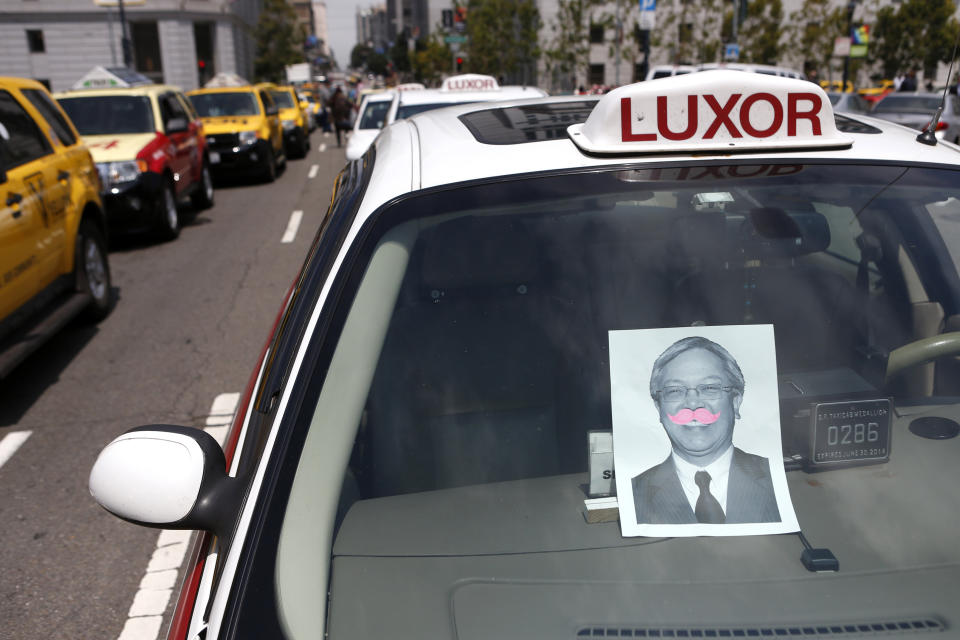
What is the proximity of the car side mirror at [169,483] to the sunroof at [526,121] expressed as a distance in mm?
957

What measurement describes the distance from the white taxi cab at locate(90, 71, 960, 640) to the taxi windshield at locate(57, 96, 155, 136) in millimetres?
10345

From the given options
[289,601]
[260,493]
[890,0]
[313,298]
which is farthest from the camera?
[890,0]

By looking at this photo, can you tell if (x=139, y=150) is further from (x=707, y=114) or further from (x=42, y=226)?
(x=707, y=114)

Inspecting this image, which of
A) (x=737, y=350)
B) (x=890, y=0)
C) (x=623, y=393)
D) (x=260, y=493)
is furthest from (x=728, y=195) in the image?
(x=890, y=0)

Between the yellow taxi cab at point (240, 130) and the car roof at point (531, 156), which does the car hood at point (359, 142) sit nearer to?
the yellow taxi cab at point (240, 130)

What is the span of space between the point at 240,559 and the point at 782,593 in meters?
0.90

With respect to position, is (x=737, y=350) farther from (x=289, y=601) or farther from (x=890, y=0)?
(x=890, y=0)

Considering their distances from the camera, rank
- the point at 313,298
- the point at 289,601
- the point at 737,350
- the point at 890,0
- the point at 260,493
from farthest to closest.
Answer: the point at 890,0, the point at 313,298, the point at 737,350, the point at 260,493, the point at 289,601

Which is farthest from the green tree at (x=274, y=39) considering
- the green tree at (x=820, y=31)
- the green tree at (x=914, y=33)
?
the green tree at (x=914, y=33)

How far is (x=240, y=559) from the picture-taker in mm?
1438

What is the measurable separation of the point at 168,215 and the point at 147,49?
58714 mm

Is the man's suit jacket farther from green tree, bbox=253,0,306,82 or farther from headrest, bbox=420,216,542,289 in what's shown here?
green tree, bbox=253,0,306,82

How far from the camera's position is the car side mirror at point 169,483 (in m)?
1.58

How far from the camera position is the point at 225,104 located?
17969mm
